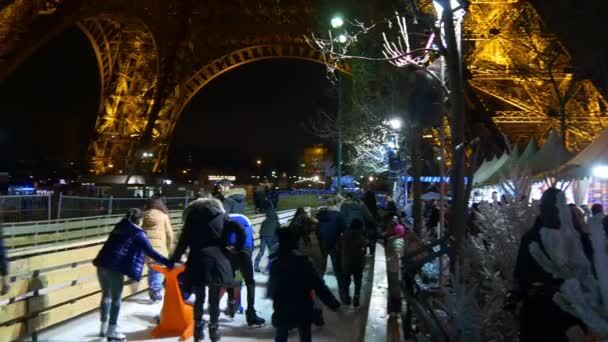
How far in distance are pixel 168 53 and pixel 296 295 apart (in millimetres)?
33696

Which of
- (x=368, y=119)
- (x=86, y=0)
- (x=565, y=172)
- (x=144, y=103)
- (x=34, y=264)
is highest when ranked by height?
(x=86, y=0)

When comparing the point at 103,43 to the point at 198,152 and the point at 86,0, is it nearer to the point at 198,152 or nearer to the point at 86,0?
the point at 86,0

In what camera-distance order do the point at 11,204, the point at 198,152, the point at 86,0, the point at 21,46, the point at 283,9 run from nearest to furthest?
the point at 11,204 < the point at 21,46 < the point at 86,0 < the point at 283,9 < the point at 198,152

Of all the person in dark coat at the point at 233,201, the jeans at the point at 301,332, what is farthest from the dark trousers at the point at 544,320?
the person in dark coat at the point at 233,201

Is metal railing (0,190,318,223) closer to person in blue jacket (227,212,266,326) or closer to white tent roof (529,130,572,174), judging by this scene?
person in blue jacket (227,212,266,326)

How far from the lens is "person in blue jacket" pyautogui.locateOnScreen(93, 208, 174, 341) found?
638 cm

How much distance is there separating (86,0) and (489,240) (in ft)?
82.7

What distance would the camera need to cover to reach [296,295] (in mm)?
4883

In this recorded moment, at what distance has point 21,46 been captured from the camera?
24750mm

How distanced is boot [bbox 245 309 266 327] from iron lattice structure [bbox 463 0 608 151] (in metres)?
18.0

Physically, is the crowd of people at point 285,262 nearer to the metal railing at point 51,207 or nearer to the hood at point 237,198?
the hood at point 237,198

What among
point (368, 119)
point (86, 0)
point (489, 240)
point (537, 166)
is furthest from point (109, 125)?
point (489, 240)

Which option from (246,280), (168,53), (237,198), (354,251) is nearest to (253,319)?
(246,280)

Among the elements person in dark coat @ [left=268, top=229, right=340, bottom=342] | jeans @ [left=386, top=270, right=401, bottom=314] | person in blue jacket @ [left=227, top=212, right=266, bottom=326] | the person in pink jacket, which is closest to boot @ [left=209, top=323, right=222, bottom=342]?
person in blue jacket @ [left=227, top=212, right=266, bottom=326]
